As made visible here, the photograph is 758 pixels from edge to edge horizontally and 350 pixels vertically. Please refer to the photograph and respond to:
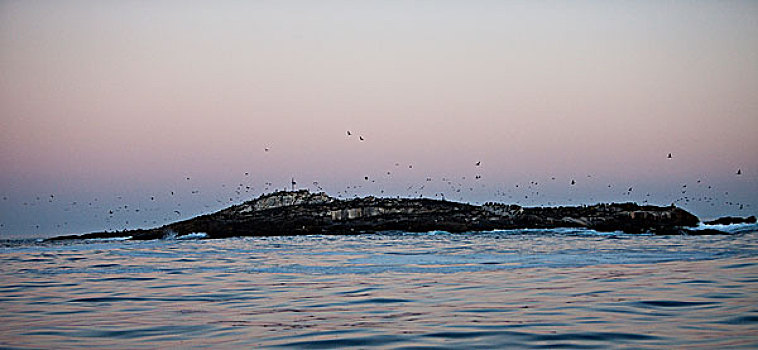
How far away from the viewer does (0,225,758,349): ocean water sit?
1067 cm

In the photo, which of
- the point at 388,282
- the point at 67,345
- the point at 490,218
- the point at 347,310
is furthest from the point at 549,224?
the point at 67,345

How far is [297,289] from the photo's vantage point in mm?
17844

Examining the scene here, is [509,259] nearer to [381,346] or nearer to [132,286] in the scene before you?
[132,286]

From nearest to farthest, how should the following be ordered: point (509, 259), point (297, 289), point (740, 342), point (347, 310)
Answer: point (740, 342)
point (347, 310)
point (297, 289)
point (509, 259)

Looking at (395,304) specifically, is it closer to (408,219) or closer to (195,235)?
(195,235)

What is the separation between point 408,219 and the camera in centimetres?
6831

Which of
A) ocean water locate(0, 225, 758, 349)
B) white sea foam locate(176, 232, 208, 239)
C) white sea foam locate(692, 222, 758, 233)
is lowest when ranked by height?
ocean water locate(0, 225, 758, 349)

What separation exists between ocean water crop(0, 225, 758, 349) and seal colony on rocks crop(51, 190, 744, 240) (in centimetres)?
3071

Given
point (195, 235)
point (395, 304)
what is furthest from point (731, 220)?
point (395, 304)

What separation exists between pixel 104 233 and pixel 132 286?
46239 millimetres

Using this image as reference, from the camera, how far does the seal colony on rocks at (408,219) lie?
5972 cm

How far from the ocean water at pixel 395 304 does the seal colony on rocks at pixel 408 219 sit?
30.7 m

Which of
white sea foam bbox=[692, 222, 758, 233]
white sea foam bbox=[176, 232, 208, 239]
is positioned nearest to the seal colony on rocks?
white sea foam bbox=[176, 232, 208, 239]

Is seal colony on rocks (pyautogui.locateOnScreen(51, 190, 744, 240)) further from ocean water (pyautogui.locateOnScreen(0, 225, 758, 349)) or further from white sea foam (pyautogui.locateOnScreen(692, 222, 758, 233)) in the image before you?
ocean water (pyautogui.locateOnScreen(0, 225, 758, 349))
